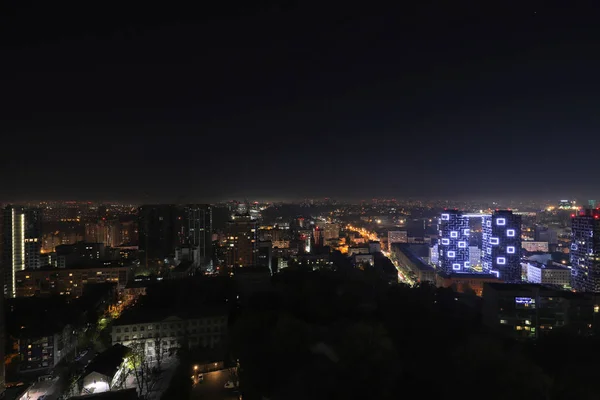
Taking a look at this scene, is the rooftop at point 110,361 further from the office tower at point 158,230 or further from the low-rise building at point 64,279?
the office tower at point 158,230

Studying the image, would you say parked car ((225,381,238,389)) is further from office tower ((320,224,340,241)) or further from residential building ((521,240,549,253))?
office tower ((320,224,340,241))

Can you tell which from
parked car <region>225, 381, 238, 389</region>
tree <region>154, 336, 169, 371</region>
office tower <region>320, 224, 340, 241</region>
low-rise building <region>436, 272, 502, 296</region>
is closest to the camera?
parked car <region>225, 381, 238, 389</region>

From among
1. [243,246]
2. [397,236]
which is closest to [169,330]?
[243,246]

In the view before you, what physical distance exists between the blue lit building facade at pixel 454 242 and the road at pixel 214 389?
37.8 feet

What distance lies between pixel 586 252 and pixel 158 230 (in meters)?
15.6

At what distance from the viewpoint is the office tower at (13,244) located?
12.1 metres

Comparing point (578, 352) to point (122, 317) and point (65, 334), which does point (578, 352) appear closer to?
point (122, 317)

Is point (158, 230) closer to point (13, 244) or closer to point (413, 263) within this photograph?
point (13, 244)

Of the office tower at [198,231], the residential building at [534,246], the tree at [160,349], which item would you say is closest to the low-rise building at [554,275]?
the residential building at [534,246]

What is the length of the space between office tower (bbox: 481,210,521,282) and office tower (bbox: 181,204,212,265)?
11.3 meters

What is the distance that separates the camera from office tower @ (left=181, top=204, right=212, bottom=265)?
1652 centimetres

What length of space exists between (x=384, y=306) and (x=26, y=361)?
264 inches

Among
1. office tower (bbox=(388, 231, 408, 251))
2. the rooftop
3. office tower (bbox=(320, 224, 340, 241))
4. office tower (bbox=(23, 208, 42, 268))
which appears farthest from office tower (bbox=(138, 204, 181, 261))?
office tower (bbox=(388, 231, 408, 251))

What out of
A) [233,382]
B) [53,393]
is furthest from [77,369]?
[233,382]
